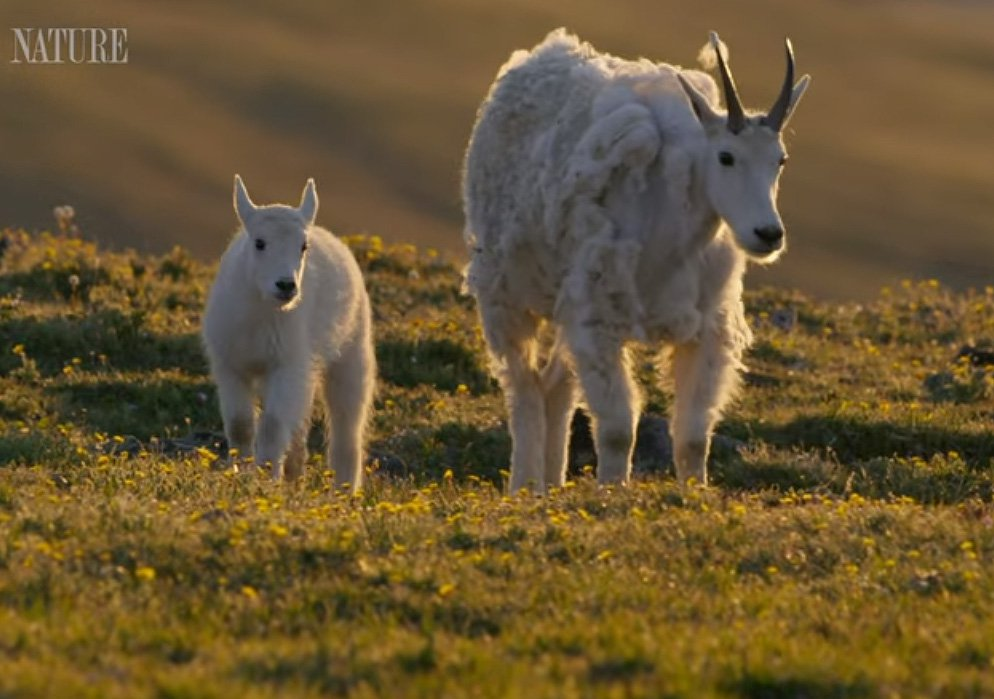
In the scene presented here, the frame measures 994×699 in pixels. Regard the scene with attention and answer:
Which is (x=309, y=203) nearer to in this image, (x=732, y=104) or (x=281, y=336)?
(x=281, y=336)

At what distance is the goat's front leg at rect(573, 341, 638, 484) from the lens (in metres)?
11.4

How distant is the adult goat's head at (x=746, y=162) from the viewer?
1077 centimetres

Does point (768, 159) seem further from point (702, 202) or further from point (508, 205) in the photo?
point (508, 205)

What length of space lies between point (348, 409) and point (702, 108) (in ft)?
11.4

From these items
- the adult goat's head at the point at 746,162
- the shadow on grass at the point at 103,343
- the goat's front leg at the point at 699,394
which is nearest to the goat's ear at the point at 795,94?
the adult goat's head at the point at 746,162

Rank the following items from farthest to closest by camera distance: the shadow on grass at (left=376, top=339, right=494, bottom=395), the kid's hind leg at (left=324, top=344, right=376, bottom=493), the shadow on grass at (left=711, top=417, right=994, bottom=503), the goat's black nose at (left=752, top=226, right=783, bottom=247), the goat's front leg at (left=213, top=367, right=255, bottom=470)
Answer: the shadow on grass at (left=376, top=339, right=494, bottom=395)
the kid's hind leg at (left=324, top=344, right=376, bottom=493)
the goat's front leg at (left=213, top=367, right=255, bottom=470)
the shadow on grass at (left=711, top=417, right=994, bottom=503)
the goat's black nose at (left=752, top=226, right=783, bottom=247)

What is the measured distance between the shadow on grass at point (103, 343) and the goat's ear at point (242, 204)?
3337 mm

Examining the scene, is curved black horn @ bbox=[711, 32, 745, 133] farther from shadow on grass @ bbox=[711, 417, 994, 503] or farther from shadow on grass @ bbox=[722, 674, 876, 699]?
shadow on grass @ bbox=[722, 674, 876, 699]

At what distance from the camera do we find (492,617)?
7465 mm

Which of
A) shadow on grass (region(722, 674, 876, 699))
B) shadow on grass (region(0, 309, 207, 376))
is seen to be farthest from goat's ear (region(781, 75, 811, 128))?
shadow on grass (region(0, 309, 207, 376))

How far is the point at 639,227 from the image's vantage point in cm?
1131

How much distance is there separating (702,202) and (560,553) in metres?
3.24

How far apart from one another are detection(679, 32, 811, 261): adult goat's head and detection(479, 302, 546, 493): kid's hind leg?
2060 mm

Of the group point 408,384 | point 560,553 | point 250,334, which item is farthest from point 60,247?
point 560,553
